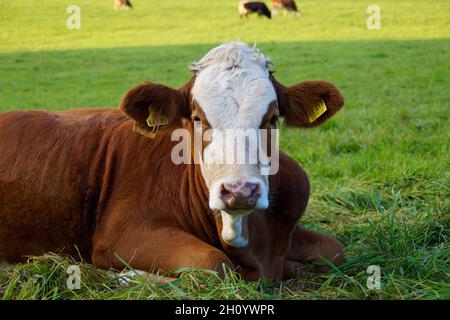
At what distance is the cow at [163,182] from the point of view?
13.5 feet

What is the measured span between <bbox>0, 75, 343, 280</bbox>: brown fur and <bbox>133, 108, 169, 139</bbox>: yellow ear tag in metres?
0.05

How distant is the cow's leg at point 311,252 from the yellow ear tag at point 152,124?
1.33 metres

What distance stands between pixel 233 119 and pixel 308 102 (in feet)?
2.44

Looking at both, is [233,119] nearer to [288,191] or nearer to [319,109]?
[319,109]

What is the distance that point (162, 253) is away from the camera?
167 inches

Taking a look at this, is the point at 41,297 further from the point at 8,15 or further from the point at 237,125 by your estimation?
the point at 8,15

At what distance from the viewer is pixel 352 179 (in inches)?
275

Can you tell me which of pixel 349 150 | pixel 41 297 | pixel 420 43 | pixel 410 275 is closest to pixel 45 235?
pixel 41 297

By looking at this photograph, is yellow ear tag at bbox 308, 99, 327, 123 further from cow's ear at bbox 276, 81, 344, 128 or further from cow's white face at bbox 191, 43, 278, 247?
cow's white face at bbox 191, 43, 278, 247

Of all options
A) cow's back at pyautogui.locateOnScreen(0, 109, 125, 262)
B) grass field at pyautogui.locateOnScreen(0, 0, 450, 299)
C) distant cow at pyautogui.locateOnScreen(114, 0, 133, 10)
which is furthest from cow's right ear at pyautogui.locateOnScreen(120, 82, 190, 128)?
distant cow at pyautogui.locateOnScreen(114, 0, 133, 10)

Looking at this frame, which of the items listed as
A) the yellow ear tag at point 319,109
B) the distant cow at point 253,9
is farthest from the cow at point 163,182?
the distant cow at point 253,9

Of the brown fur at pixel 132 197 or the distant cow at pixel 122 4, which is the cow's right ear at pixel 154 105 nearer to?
the brown fur at pixel 132 197

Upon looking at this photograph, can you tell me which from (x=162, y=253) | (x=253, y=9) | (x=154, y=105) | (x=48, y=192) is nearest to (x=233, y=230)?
(x=162, y=253)
